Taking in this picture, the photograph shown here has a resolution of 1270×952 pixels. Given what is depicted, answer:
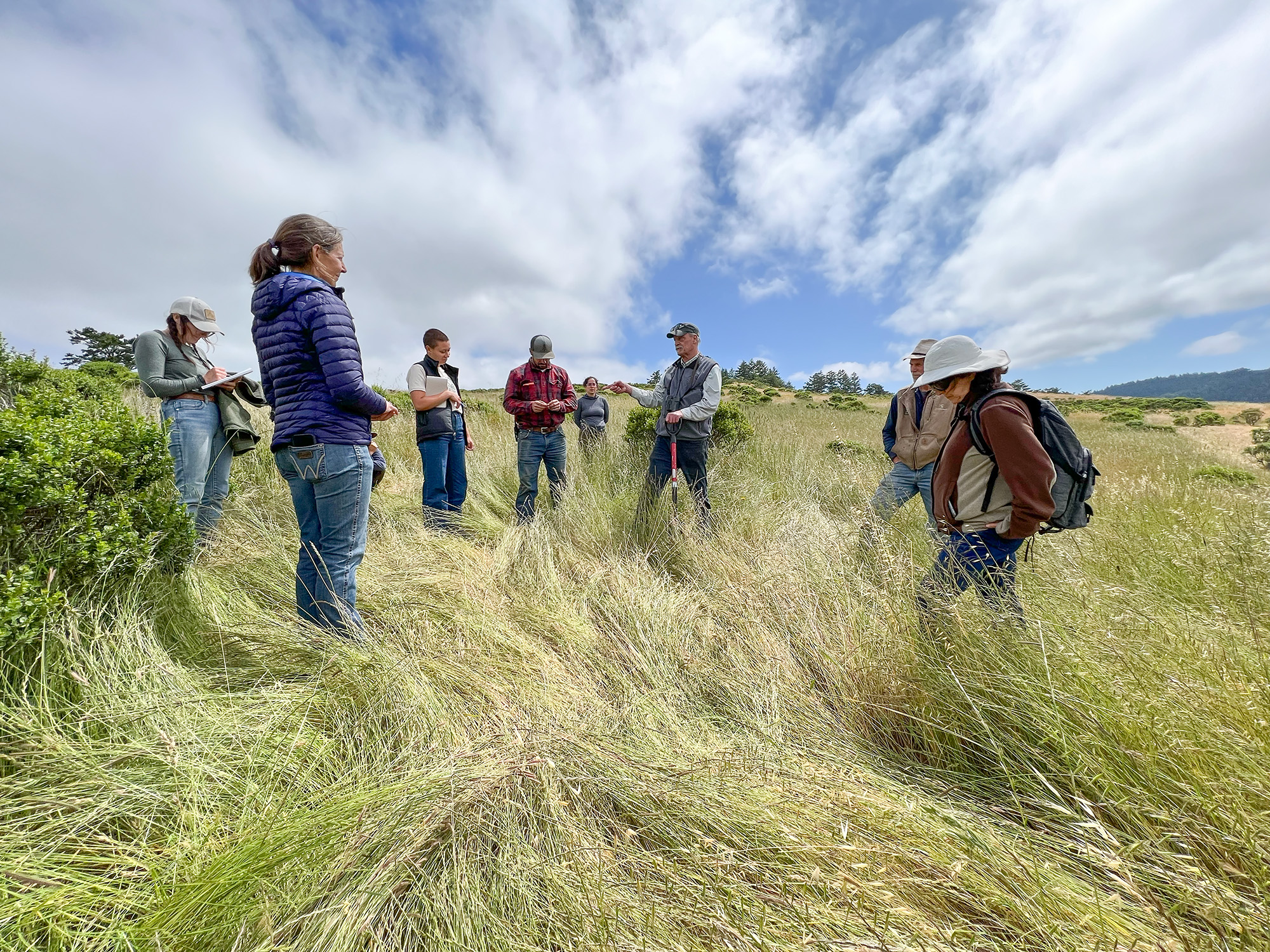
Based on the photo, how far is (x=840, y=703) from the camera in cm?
204

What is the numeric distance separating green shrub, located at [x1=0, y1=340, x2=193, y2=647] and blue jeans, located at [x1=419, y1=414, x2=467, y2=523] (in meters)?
1.98

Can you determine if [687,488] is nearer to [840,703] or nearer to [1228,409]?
[840,703]

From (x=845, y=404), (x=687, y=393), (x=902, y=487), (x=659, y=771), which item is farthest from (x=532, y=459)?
(x=845, y=404)

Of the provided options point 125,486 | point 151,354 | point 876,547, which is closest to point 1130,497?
point 876,547

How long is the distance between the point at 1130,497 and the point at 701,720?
5383 millimetres

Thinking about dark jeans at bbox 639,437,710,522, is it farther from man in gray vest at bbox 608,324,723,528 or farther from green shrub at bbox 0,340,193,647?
green shrub at bbox 0,340,193,647

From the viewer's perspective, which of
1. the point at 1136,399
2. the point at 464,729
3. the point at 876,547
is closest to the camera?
the point at 464,729

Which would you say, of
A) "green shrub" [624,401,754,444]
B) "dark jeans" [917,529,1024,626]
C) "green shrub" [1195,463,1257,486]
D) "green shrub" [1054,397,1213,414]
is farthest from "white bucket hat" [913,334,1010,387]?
"green shrub" [1054,397,1213,414]

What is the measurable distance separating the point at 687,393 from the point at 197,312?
3.58m

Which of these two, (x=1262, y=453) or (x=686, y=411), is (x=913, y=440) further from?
(x=1262, y=453)

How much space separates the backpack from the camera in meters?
2.05

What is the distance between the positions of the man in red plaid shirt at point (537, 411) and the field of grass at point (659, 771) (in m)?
1.93

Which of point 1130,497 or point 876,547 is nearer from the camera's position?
point 876,547

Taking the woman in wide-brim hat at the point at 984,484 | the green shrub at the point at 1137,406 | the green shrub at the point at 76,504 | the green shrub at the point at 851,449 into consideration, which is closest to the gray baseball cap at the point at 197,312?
the green shrub at the point at 76,504
